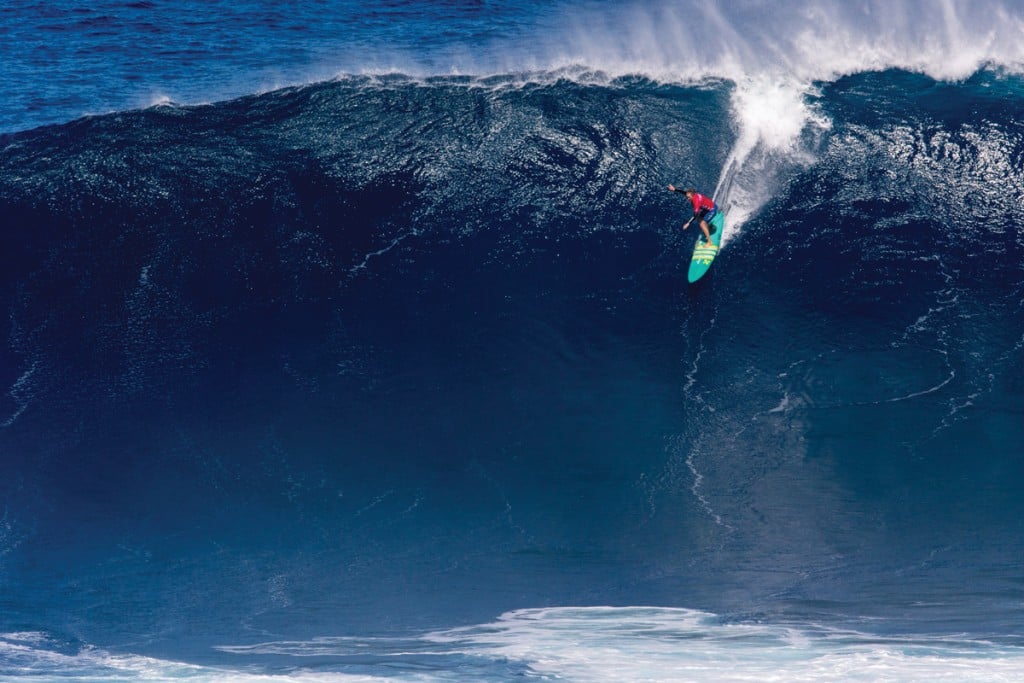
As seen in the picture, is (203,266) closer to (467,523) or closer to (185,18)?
(467,523)

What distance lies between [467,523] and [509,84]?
24978mm

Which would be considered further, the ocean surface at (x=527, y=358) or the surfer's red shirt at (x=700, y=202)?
the surfer's red shirt at (x=700, y=202)

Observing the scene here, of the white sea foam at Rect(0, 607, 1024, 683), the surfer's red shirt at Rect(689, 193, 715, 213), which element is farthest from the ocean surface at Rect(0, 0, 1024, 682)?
the surfer's red shirt at Rect(689, 193, 715, 213)

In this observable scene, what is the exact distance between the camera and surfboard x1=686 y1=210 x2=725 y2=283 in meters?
42.6

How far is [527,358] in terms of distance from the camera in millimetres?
41594

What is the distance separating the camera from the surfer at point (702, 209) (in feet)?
141

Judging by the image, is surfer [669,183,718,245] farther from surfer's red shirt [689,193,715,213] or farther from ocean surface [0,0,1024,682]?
ocean surface [0,0,1024,682]

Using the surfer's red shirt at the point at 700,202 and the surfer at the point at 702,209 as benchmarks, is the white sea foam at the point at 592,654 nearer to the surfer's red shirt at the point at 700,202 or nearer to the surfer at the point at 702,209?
the surfer at the point at 702,209

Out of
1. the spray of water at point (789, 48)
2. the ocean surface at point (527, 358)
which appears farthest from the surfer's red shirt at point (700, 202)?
the spray of water at point (789, 48)

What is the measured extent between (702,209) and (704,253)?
2066 millimetres

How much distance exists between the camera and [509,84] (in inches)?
2048

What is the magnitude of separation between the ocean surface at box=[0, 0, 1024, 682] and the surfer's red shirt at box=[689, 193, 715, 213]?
71.3 inches

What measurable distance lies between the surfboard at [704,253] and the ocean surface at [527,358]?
3.33 ft

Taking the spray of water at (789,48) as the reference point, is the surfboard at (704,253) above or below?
below
